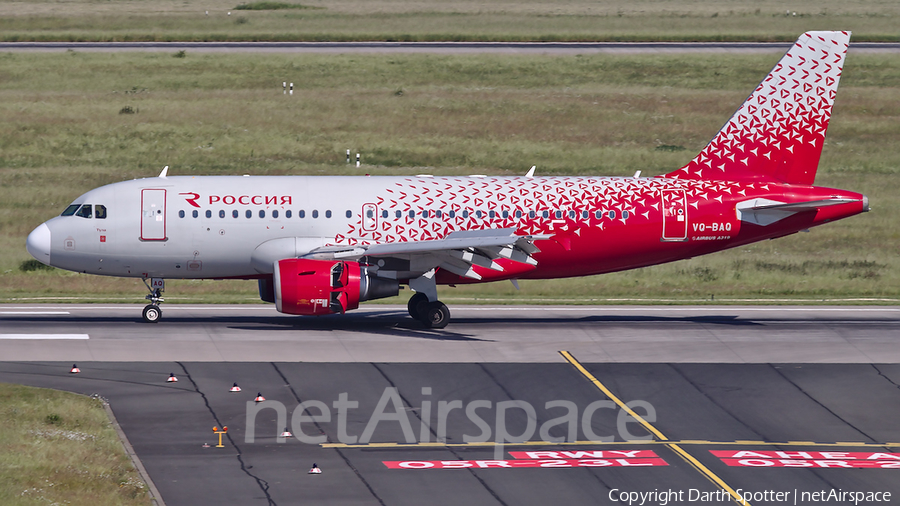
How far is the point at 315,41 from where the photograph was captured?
97.9m

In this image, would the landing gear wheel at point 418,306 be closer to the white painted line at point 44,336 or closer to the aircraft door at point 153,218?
the aircraft door at point 153,218

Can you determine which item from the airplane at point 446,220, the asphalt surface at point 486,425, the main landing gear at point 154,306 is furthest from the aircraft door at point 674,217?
the main landing gear at point 154,306

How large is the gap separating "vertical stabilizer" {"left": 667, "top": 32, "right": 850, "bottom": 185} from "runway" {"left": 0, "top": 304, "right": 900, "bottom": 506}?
5.66m

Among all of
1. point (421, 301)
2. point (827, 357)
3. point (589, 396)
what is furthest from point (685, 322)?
point (589, 396)

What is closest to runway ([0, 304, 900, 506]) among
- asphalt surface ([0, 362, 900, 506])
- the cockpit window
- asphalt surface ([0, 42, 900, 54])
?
asphalt surface ([0, 362, 900, 506])

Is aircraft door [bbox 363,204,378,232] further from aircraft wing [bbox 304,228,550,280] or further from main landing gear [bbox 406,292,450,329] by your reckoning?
main landing gear [bbox 406,292,450,329]

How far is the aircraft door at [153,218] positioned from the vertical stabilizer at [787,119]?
18.5m

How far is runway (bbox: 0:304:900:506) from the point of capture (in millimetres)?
24047

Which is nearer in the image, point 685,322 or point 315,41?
point 685,322

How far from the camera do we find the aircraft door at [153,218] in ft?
127

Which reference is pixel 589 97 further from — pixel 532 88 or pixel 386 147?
pixel 386 147

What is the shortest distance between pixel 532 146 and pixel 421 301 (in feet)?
116

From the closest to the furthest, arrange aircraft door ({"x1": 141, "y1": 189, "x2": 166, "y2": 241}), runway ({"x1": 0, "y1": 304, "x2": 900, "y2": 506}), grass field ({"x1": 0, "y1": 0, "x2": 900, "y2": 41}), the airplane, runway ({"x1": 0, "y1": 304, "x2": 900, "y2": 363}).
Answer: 1. runway ({"x1": 0, "y1": 304, "x2": 900, "y2": 506})
2. runway ({"x1": 0, "y1": 304, "x2": 900, "y2": 363})
3. the airplane
4. aircraft door ({"x1": 141, "y1": 189, "x2": 166, "y2": 241})
5. grass field ({"x1": 0, "y1": 0, "x2": 900, "y2": 41})

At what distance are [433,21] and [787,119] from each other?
72.6m
